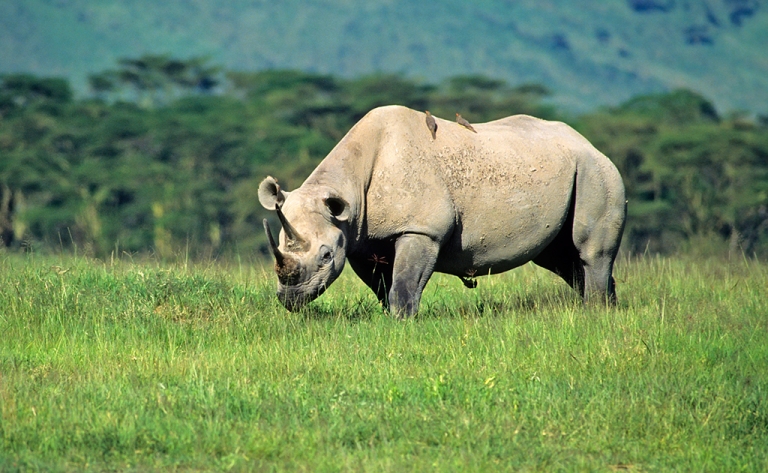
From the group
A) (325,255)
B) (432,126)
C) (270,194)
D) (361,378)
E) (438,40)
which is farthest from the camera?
(438,40)

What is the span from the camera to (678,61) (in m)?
159

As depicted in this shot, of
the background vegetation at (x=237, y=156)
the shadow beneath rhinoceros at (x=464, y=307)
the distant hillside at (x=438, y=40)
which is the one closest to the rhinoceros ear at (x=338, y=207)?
the shadow beneath rhinoceros at (x=464, y=307)

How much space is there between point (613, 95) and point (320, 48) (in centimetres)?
3943

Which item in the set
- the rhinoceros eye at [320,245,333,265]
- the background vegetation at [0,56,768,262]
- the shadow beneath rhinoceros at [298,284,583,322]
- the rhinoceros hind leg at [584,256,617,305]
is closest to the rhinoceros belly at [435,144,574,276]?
the shadow beneath rhinoceros at [298,284,583,322]

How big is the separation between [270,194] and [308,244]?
573mm

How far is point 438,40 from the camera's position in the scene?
535ft

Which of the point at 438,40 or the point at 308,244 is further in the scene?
the point at 438,40

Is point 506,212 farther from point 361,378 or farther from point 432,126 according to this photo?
point 361,378

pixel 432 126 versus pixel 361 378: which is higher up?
pixel 432 126

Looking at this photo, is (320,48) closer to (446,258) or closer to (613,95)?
(613,95)

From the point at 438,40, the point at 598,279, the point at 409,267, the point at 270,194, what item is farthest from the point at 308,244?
the point at 438,40

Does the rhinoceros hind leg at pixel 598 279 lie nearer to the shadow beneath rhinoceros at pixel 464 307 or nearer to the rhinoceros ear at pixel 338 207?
the shadow beneath rhinoceros at pixel 464 307

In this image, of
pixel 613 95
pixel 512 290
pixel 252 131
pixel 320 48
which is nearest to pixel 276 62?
pixel 320 48

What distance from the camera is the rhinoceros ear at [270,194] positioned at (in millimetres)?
8156
